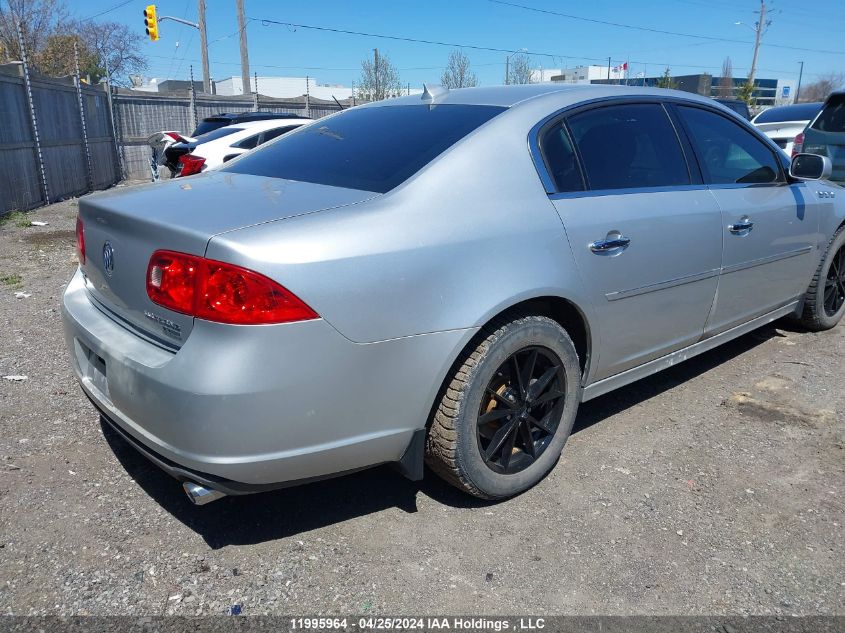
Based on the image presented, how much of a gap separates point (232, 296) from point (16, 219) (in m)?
9.67

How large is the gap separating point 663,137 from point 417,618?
263 centimetres

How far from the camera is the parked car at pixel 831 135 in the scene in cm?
769

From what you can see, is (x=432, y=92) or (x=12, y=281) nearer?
(x=432, y=92)

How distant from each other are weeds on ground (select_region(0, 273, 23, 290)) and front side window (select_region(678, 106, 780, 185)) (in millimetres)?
5787

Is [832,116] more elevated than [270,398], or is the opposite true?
[832,116]

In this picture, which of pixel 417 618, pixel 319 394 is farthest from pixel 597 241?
pixel 417 618

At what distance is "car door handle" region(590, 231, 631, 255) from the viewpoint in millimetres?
2971

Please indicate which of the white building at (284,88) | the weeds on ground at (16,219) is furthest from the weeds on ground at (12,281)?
the white building at (284,88)

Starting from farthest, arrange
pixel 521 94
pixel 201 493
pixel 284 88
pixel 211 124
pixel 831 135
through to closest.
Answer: pixel 284 88
pixel 211 124
pixel 831 135
pixel 521 94
pixel 201 493

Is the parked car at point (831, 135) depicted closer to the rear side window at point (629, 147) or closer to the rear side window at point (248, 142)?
the rear side window at point (629, 147)

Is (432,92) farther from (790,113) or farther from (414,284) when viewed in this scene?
(790,113)

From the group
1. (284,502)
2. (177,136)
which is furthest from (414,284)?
(177,136)

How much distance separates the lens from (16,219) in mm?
10102

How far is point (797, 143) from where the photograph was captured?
8867 mm
